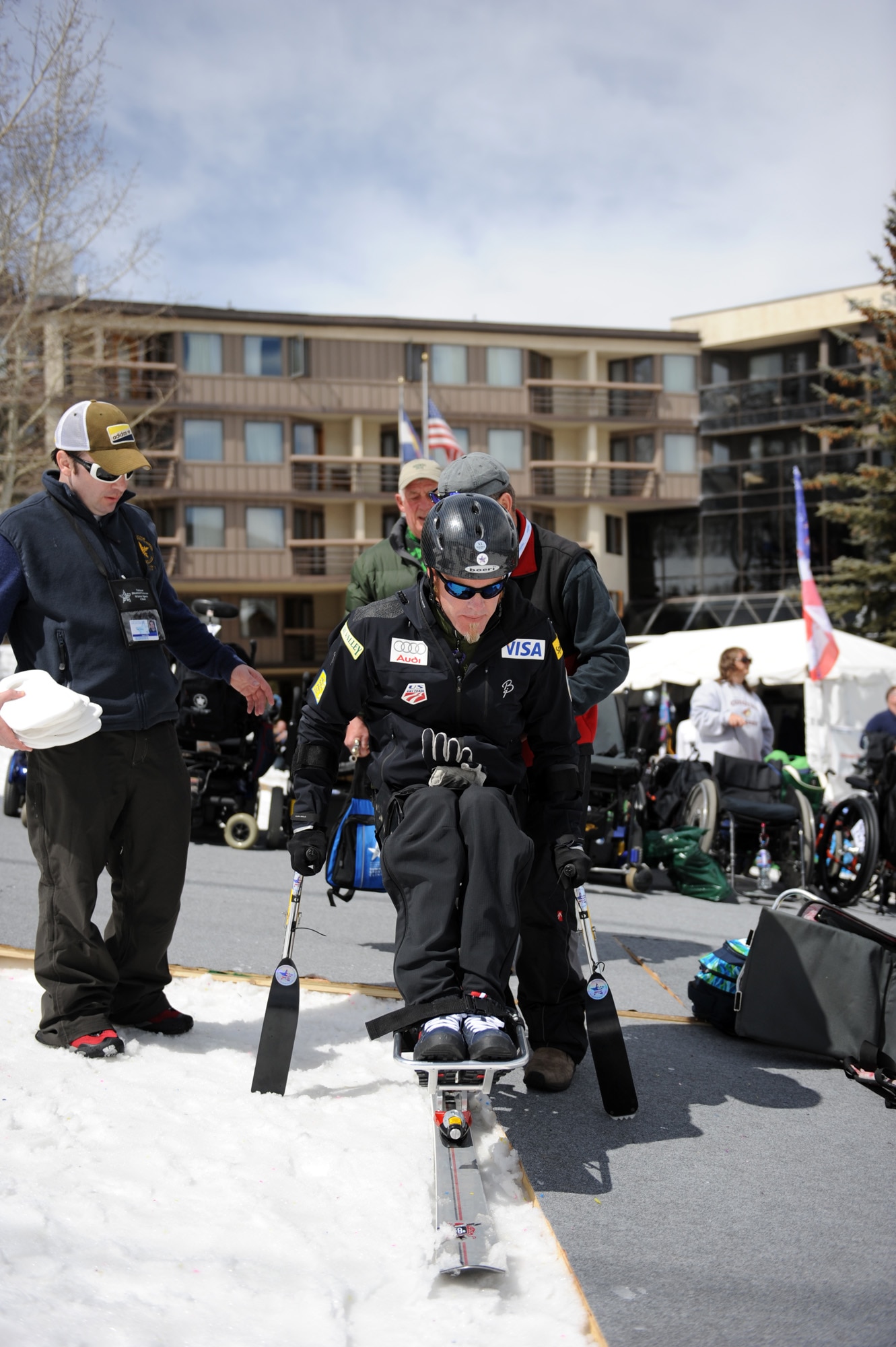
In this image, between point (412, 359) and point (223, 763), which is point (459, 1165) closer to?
point (223, 763)

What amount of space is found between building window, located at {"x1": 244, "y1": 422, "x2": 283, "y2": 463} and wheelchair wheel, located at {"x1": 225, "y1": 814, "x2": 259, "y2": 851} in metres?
29.7

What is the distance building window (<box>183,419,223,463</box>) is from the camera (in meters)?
37.4

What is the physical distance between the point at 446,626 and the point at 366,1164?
1.48m

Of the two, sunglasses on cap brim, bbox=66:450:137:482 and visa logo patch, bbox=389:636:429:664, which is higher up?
sunglasses on cap brim, bbox=66:450:137:482

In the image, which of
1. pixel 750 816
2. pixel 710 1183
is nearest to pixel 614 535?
pixel 750 816

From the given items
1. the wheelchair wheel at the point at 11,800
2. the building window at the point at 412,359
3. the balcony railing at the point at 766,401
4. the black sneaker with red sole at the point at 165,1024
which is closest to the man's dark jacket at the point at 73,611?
the black sneaker with red sole at the point at 165,1024

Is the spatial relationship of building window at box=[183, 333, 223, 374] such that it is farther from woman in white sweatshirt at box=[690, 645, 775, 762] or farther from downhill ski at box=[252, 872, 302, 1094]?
downhill ski at box=[252, 872, 302, 1094]

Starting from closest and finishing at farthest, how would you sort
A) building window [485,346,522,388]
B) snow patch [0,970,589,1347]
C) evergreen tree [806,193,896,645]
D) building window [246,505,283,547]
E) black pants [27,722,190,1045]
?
1. snow patch [0,970,589,1347]
2. black pants [27,722,190,1045]
3. evergreen tree [806,193,896,645]
4. building window [246,505,283,547]
5. building window [485,346,522,388]

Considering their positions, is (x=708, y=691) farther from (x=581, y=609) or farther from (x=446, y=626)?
(x=446, y=626)

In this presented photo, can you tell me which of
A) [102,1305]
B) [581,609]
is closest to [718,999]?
[581,609]

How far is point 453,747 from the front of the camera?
3221 millimetres

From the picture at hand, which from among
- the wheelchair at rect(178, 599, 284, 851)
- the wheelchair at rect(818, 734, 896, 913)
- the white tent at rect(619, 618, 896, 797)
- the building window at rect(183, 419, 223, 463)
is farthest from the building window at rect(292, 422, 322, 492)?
the wheelchair at rect(818, 734, 896, 913)

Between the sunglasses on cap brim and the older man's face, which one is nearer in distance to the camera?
the sunglasses on cap brim

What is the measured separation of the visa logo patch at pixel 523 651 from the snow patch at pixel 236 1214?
4.35 feet
